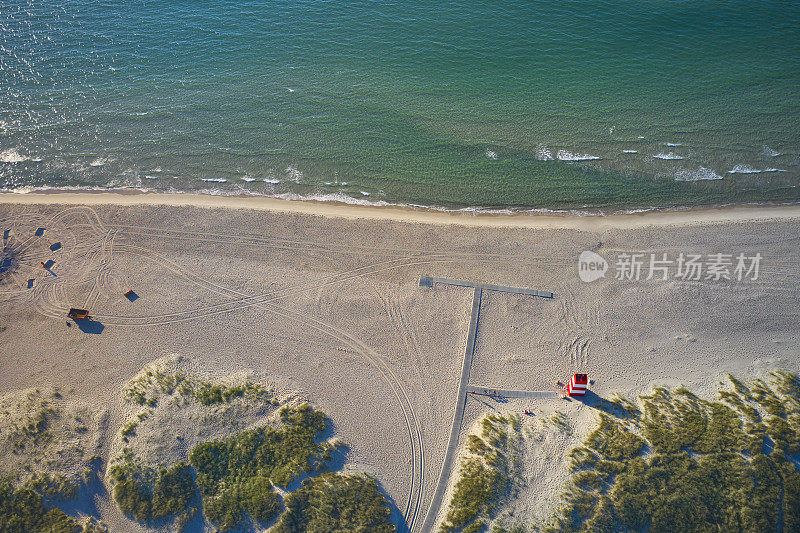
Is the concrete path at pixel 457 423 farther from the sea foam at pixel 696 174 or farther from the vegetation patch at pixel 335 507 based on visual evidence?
the sea foam at pixel 696 174

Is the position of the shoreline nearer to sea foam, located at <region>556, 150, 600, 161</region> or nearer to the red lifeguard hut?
sea foam, located at <region>556, 150, 600, 161</region>

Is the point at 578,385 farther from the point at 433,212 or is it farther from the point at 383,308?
the point at 433,212

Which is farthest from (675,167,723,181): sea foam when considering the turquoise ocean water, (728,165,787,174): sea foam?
(728,165,787,174): sea foam

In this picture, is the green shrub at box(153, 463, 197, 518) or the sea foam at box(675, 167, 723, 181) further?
the sea foam at box(675, 167, 723, 181)

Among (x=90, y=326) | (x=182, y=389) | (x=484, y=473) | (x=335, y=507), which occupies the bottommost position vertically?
(x=335, y=507)

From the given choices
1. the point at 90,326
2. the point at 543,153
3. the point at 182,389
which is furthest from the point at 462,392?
the point at 90,326

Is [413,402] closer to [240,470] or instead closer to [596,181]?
[240,470]
